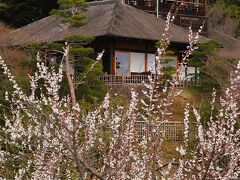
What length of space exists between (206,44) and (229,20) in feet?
51.9

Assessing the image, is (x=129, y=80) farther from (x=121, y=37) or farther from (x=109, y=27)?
(x=109, y=27)

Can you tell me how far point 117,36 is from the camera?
20.7 metres

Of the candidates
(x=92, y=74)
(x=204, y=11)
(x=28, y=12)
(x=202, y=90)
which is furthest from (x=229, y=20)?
(x=92, y=74)

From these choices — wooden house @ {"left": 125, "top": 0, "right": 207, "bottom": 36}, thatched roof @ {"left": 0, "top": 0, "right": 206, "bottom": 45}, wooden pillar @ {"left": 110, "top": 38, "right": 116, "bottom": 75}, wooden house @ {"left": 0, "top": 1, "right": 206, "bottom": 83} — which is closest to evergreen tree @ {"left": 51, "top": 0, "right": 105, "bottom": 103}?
wooden house @ {"left": 0, "top": 1, "right": 206, "bottom": 83}

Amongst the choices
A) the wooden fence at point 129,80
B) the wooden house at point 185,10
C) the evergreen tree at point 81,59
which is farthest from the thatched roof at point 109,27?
the evergreen tree at point 81,59

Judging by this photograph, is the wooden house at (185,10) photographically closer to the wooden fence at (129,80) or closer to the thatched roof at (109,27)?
the thatched roof at (109,27)

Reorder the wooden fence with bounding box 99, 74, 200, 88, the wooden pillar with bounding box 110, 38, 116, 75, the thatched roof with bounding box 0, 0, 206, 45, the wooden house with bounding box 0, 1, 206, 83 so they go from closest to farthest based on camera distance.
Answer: the wooden fence with bounding box 99, 74, 200, 88 → the wooden house with bounding box 0, 1, 206, 83 → the thatched roof with bounding box 0, 0, 206, 45 → the wooden pillar with bounding box 110, 38, 116, 75

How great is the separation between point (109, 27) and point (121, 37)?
23.2 inches

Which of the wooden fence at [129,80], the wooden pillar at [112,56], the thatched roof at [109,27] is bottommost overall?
the wooden fence at [129,80]

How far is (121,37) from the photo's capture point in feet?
70.2

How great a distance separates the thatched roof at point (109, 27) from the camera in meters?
21.3

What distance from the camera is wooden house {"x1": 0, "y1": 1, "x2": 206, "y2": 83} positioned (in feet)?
69.3

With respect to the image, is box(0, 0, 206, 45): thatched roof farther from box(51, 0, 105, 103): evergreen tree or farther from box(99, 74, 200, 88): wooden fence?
box(51, 0, 105, 103): evergreen tree

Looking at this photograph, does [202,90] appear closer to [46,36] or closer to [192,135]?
[192,135]
